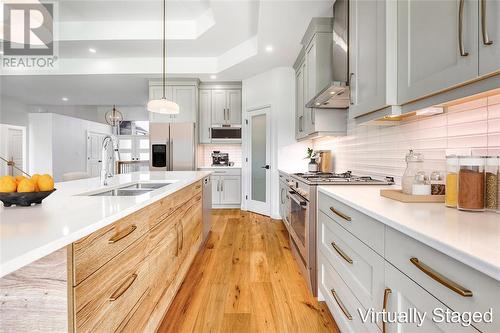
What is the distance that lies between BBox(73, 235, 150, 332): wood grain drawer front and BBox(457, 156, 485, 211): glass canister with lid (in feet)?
4.85

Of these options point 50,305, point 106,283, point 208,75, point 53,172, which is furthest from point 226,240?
point 53,172

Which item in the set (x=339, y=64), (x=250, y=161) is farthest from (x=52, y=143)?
(x=339, y=64)

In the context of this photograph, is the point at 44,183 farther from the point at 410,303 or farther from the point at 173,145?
the point at 173,145

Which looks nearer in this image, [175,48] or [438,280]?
[438,280]

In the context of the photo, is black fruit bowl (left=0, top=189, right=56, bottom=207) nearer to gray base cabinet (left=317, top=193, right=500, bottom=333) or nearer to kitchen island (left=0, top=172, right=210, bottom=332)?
kitchen island (left=0, top=172, right=210, bottom=332)

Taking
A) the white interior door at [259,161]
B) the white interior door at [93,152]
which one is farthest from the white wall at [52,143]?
the white interior door at [259,161]

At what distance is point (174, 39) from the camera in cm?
385

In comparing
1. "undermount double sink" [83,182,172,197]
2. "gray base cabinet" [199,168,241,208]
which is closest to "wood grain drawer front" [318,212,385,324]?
"undermount double sink" [83,182,172,197]

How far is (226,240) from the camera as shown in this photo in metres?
3.25

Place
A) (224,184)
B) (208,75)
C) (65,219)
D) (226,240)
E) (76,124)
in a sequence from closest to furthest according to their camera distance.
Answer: (65,219), (226,240), (208,75), (224,184), (76,124)

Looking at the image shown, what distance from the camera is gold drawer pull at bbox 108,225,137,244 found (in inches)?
36.5

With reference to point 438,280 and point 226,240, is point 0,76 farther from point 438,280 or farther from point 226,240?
point 438,280

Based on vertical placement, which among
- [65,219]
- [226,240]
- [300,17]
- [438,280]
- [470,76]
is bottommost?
[226,240]

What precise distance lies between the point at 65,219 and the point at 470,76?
5.16 ft
